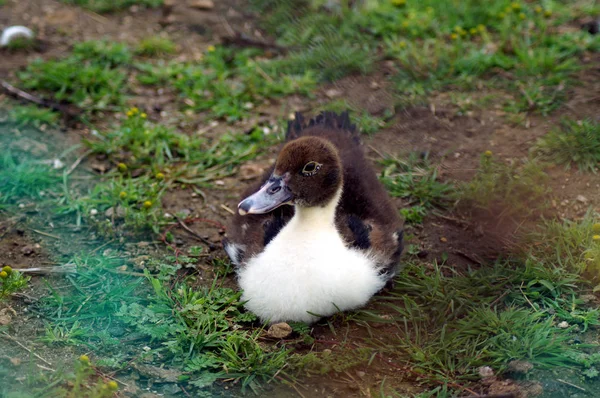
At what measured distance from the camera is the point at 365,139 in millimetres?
6441

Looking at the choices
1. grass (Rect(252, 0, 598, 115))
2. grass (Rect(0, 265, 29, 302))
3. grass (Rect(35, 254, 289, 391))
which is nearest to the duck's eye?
grass (Rect(35, 254, 289, 391))

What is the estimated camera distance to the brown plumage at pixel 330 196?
180 inches

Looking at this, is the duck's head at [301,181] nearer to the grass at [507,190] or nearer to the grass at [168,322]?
the grass at [168,322]

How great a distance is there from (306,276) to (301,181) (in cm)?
56

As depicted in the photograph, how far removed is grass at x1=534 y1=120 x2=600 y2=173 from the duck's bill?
2.40 metres

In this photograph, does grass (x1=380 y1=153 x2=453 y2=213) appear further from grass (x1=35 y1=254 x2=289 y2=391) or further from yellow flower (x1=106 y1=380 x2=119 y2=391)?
yellow flower (x1=106 y1=380 x2=119 y2=391)

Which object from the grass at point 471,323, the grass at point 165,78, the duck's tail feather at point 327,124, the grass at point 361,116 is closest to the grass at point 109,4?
the grass at point 165,78

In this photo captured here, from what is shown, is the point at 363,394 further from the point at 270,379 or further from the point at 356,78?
the point at 356,78

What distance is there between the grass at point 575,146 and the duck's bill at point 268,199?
2.40 m

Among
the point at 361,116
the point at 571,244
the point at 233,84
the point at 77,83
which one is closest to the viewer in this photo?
the point at 571,244

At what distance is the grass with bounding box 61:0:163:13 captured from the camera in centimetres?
807

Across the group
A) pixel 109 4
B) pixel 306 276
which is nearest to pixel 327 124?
pixel 306 276

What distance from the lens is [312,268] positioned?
450cm

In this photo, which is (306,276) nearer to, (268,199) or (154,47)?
(268,199)
